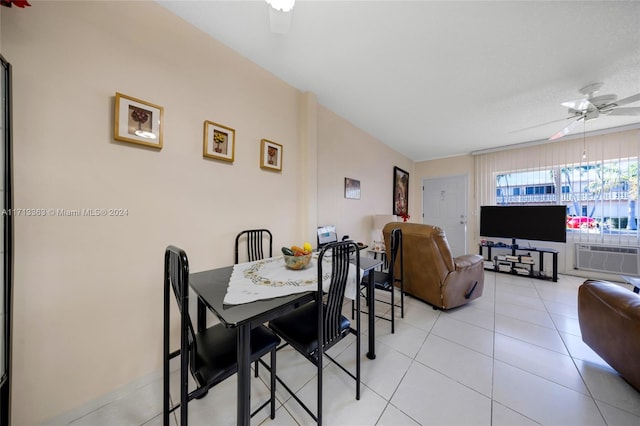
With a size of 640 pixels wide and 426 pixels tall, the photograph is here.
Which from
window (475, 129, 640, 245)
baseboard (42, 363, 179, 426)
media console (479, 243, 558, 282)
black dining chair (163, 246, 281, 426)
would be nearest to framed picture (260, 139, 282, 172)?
black dining chair (163, 246, 281, 426)

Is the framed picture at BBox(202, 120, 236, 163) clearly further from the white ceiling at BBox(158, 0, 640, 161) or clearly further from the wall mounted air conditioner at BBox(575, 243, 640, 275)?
the wall mounted air conditioner at BBox(575, 243, 640, 275)

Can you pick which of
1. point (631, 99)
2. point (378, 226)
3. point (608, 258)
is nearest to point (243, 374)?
point (378, 226)

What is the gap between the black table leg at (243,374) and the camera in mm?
860

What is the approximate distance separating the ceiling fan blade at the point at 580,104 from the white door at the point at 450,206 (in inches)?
90.7

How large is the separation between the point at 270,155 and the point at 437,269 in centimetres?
219

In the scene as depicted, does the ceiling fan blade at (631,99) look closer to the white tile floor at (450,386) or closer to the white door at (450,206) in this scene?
the white tile floor at (450,386)

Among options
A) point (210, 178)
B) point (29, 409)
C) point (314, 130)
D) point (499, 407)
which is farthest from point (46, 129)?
point (499, 407)

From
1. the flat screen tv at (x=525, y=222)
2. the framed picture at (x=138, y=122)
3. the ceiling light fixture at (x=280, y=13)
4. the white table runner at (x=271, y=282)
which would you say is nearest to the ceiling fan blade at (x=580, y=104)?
the flat screen tv at (x=525, y=222)

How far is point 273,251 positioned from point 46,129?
5.55 feet

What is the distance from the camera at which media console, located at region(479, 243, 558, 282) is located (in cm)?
359

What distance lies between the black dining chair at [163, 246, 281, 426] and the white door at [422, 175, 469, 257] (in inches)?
202

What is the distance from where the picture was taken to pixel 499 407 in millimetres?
1269

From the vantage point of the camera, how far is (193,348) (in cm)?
95

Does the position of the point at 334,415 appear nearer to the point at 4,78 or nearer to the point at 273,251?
the point at 273,251
